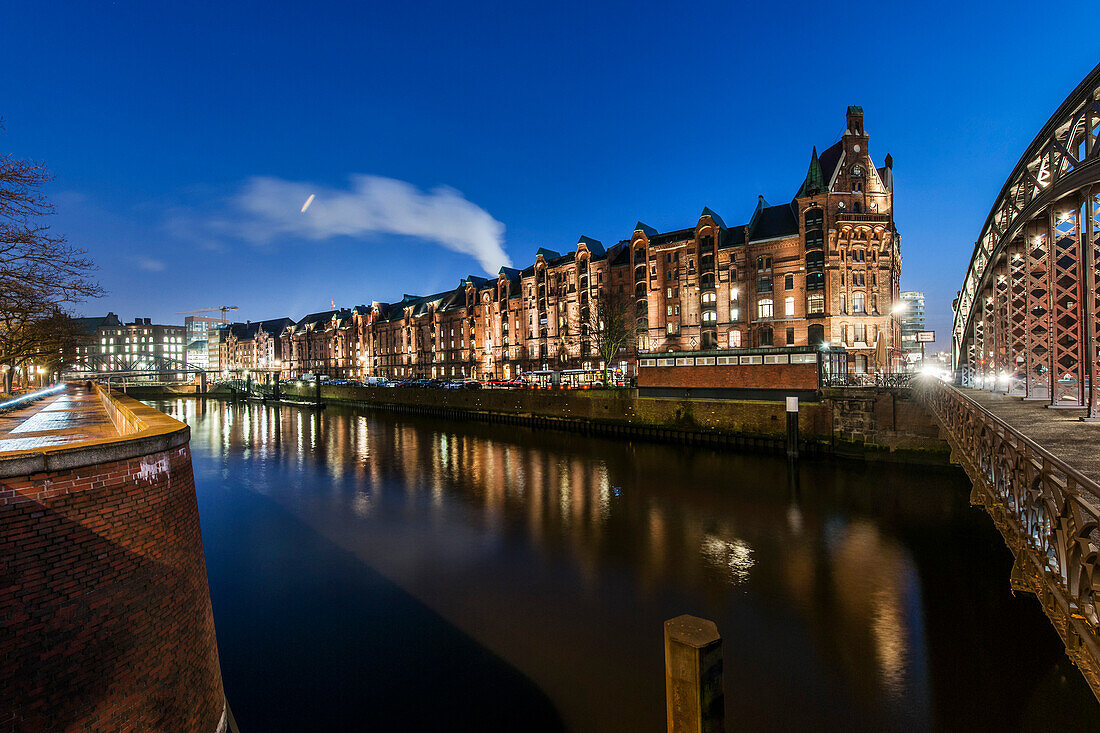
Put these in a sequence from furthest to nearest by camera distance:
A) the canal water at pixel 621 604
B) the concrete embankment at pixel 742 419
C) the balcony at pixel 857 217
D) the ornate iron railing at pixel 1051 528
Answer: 1. the balcony at pixel 857 217
2. the concrete embankment at pixel 742 419
3. the canal water at pixel 621 604
4. the ornate iron railing at pixel 1051 528

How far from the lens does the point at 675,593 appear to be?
41.6 ft

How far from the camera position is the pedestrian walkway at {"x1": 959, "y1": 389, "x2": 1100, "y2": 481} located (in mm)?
6402

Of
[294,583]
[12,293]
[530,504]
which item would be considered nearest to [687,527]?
[530,504]

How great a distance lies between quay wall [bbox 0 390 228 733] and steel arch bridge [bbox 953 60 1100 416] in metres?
16.2

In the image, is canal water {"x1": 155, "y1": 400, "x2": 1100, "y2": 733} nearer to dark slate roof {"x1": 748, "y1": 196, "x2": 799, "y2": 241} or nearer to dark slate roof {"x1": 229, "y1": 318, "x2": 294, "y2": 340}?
dark slate roof {"x1": 748, "y1": 196, "x2": 799, "y2": 241}

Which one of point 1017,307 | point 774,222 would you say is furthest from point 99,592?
point 774,222

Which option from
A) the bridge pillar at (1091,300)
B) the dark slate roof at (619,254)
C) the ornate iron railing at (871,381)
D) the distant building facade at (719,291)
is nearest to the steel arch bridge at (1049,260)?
the bridge pillar at (1091,300)

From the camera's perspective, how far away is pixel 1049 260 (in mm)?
11922

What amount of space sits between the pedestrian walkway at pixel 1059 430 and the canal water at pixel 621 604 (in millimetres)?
4586

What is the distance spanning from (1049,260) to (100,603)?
19.4 metres

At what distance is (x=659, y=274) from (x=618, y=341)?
10002 mm

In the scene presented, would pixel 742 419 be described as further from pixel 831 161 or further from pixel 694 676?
pixel 831 161

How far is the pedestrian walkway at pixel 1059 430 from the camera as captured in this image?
252 inches

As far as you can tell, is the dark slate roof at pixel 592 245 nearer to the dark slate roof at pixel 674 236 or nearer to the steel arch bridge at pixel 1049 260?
the dark slate roof at pixel 674 236
